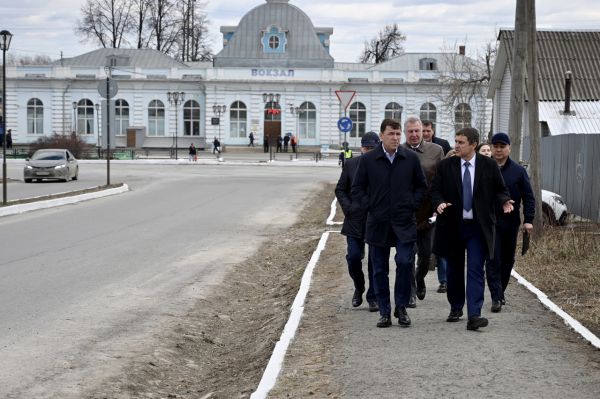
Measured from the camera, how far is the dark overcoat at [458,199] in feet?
29.3

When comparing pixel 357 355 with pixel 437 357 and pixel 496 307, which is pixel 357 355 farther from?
pixel 496 307

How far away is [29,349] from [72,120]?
256ft

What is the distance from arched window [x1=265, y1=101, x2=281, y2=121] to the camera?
8325cm

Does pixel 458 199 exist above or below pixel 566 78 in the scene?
below

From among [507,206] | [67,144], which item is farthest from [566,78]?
[67,144]

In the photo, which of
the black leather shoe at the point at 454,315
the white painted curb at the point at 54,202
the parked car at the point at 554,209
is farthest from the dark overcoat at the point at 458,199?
the white painted curb at the point at 54,202

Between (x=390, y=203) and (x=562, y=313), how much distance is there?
2.22m

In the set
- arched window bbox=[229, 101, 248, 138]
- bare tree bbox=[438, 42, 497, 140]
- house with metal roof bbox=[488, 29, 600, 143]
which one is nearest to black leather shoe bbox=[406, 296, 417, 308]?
house with metal roof bbox=[488, 29, 600, 143]

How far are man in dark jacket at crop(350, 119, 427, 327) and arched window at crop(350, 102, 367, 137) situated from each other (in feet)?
248

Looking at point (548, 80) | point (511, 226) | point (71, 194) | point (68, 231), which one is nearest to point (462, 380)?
point (511, 226)

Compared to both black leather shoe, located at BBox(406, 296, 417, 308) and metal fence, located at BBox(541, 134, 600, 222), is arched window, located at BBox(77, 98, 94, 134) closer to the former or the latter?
metal fence, located at BBox(541, 134, 600, 222)

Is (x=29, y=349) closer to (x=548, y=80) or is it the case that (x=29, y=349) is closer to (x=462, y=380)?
(x=462, y=380)

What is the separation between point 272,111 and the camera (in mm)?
83062

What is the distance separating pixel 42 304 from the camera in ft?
35.5
